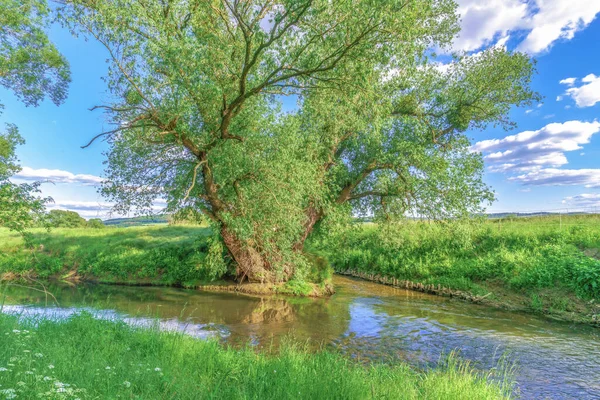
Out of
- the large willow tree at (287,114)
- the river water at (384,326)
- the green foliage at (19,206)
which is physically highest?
the large willow tree at (287,114)

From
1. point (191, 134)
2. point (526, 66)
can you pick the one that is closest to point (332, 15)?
point (191, 134)

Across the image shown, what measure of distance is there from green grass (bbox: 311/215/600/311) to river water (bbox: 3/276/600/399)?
275 cm

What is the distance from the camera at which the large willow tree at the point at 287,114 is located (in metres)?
10.5

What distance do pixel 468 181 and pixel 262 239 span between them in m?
11.8

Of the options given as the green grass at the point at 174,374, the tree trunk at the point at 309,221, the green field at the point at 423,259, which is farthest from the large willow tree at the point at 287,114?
the green grass at the point at 174,374

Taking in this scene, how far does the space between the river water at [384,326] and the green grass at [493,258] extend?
9.01 feet

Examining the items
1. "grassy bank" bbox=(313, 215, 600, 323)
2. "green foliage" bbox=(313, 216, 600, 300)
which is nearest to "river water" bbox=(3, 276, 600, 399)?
"grassy bank" bbox=(313, 215, 600, 323)

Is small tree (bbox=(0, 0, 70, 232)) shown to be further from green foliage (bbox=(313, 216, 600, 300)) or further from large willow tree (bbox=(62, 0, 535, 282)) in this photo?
green foliage (bbox=(313, 216, 600, 300))

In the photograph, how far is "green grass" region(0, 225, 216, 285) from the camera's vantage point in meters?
23.2

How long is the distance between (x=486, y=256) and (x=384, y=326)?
12220mm

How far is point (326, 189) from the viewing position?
747 inches

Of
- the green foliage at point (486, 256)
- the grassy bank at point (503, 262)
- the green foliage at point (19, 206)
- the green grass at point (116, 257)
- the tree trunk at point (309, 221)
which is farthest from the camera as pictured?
the green grass at point (116, 257)

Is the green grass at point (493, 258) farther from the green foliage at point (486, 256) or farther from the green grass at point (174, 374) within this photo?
the green grass at point (174, 374)

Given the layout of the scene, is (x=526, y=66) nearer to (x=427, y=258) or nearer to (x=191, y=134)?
(x=427, y=258)
